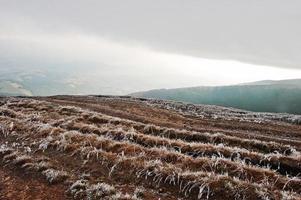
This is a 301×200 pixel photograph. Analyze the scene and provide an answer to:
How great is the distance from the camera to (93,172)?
74.8 feet

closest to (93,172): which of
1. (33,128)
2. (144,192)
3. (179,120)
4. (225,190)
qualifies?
(144,192)

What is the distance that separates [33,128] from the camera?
3569cm

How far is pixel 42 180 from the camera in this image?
22422 mm

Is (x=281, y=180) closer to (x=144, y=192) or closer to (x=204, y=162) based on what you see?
(x=204, y=162)

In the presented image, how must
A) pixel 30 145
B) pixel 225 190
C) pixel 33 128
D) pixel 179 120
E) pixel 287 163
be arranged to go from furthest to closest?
pixel 179 120 → pixel 33 128 → pixel 30 145 → pixel 287 163 → pixel 225 190

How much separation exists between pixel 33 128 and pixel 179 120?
23.8 metres

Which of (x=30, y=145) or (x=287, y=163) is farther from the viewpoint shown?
(x=30, y=145)

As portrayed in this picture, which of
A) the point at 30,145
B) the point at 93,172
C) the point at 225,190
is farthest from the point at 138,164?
the point at 30,145

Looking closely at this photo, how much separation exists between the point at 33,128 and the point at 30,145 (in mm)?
5566

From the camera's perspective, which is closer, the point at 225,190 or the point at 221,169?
the point at 225,190

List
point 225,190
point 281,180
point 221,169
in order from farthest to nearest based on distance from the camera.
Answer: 1. point 221,169
2. point 281,180
3. point 225,190

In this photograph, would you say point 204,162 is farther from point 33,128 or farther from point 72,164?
point 33,128

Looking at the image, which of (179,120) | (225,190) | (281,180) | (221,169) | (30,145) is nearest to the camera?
(225,190)

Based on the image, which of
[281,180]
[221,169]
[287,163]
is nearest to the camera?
[281,180]
